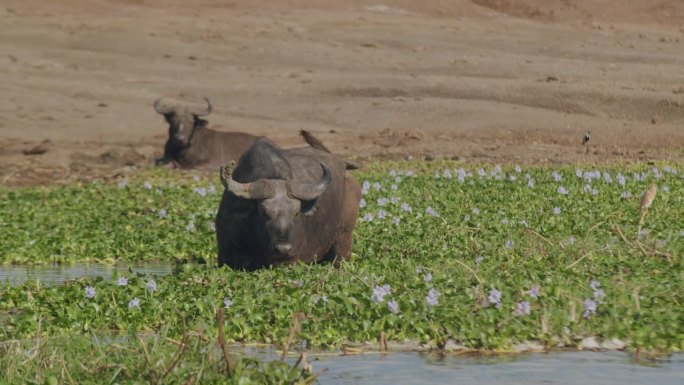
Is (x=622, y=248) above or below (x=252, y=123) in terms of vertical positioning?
above

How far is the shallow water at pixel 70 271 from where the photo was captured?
12.8m

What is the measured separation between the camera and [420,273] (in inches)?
423

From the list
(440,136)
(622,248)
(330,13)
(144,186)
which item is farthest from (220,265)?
(330,13)

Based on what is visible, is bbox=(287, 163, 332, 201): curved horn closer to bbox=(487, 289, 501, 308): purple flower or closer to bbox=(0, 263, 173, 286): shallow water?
bbox=(0, 263, 173, 286): shallow water

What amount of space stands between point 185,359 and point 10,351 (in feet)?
2.92

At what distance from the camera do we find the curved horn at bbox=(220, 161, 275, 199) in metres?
11.7

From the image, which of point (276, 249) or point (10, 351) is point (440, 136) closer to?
point (276, 249)

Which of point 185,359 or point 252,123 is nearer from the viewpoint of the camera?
point 185,359

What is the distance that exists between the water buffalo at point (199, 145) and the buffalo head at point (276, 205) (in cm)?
1215

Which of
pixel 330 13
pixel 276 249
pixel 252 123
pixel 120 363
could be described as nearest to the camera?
pixel 120 363

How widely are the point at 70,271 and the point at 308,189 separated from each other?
2554mm

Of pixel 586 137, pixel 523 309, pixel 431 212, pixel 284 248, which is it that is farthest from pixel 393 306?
pixel 586 137

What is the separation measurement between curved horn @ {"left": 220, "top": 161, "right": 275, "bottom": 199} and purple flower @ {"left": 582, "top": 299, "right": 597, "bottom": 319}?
10.7 ft

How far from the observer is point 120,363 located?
7.66 m
